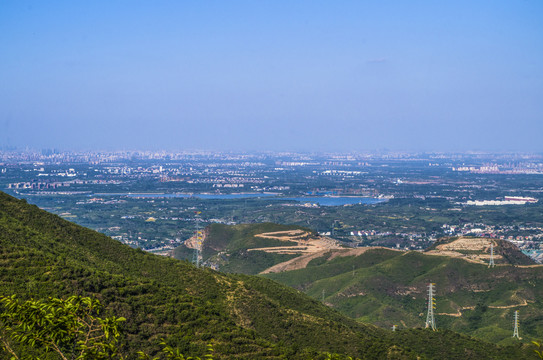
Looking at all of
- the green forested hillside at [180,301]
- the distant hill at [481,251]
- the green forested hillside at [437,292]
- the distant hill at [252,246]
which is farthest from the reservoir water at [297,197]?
the green forested hillside at [180,301]

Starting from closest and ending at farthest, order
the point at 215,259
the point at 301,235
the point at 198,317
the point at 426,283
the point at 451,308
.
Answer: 1. the point at 198,317
2. the point at 451,308
3. the point at 426,283
4. the point at 215,259
5. the point at 301,235

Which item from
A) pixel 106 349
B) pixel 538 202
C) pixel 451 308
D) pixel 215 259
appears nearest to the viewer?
pixel 106 349

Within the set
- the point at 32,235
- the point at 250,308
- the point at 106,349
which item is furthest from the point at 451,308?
the point at 106,349

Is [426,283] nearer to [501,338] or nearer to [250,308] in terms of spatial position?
[501,338]

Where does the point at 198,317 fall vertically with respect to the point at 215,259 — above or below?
above

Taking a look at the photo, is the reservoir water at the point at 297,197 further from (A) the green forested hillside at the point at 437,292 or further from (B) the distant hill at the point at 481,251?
(A) the green forested hillside at the point at 437,292

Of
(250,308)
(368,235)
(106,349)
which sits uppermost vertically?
(106,349)
